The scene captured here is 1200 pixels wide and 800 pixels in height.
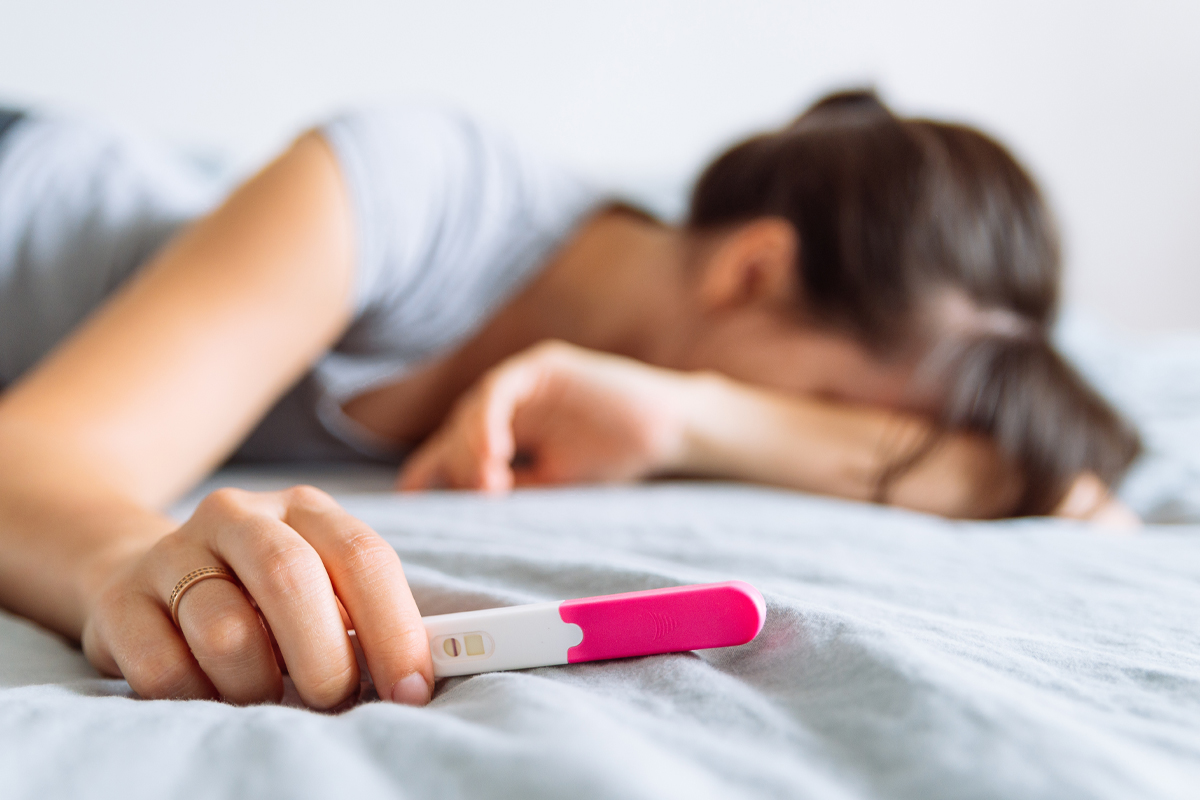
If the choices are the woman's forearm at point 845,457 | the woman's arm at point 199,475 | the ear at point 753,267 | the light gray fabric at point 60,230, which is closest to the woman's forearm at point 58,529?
the woman's arm at point 199,475

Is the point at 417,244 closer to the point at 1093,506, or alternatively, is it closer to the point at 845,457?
the point at 845,457

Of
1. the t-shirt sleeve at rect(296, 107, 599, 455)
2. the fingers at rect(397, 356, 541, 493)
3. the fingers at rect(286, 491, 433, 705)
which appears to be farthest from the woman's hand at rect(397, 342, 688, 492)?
the fingers at rect(286, 491, 433, 705)

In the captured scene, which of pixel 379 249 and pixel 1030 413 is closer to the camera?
pixel 379 249

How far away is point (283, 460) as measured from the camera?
0.92 metres

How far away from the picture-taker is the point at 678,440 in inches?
30.5

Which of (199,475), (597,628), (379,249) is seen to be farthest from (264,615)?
(379,249)

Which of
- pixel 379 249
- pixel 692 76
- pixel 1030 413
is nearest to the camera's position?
pixel 379 249

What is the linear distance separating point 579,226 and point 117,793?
0.83 m

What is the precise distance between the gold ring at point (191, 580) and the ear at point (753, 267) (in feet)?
2.18

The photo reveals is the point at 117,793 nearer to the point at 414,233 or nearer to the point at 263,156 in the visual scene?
the point at 414,233

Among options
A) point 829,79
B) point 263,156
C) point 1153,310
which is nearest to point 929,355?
point 829,79

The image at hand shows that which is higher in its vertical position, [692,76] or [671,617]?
[692,76]

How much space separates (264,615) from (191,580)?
4 cm

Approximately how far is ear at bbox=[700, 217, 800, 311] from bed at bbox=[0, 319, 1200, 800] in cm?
42
